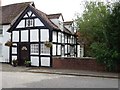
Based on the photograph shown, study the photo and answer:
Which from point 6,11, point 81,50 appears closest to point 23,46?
point 6,11

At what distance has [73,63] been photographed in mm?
23844

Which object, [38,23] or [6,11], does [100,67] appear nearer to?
[38,23]

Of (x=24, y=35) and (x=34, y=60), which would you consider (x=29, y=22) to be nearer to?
(x=24, y=35)

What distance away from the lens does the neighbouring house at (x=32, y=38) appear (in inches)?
1028

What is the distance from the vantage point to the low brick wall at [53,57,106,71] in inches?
896

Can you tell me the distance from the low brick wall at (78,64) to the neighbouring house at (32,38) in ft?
4.68

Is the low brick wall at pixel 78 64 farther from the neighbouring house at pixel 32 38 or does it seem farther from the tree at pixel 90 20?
the tree at pixel 90 20

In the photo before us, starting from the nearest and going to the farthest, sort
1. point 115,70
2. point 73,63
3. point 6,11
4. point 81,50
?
point 115,70, point 73,63, point 6,11, point 81,50

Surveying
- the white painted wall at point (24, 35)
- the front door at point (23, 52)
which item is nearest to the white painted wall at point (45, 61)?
the front door at point (23, 52)

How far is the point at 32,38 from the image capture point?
27.1 m

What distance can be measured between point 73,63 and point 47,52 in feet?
12.3

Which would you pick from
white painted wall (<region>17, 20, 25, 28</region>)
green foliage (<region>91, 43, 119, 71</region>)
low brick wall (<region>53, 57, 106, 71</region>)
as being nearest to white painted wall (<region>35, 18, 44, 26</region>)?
white painted wall (<region>17, 20, 25, 28</region>)

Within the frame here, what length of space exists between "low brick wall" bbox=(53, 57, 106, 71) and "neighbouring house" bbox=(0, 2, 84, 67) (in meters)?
1.43

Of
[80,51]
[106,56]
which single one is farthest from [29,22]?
[80,51]
